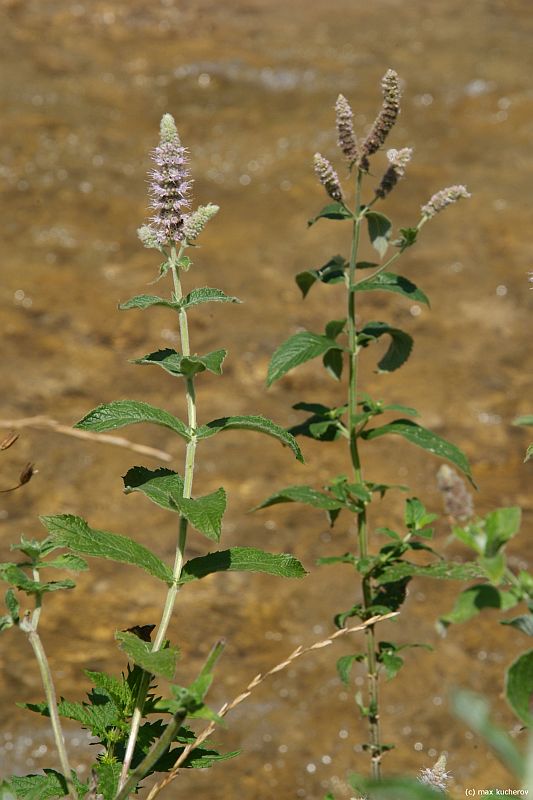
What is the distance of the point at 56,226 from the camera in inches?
290

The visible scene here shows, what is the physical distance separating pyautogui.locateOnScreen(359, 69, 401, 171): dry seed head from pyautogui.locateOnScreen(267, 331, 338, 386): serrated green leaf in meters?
0.40

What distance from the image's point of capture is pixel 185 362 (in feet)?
4.98

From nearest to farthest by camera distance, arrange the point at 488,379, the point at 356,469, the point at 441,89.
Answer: the point at 356,469, the point at 488,379, the point at 441,89

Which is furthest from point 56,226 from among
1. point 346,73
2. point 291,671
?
point 291,671

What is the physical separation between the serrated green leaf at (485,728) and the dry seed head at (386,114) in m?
1.55

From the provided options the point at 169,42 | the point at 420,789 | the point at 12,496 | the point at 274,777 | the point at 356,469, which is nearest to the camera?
the point at 420,789

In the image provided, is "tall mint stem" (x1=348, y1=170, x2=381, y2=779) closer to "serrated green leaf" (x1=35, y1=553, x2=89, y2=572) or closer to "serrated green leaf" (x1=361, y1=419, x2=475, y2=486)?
"serrated green leaf" (x1=361, y1=419, x2=475, y2=486)

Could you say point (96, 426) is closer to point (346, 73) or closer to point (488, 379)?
point (488, 379)

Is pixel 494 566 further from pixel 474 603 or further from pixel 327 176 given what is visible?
pixel 327 176

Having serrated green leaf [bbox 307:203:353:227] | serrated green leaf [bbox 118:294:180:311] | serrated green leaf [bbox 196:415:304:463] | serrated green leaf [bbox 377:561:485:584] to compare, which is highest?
serrated green leaf [bbox 307:203:353:227]

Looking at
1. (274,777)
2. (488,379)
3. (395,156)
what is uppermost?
(395,156)

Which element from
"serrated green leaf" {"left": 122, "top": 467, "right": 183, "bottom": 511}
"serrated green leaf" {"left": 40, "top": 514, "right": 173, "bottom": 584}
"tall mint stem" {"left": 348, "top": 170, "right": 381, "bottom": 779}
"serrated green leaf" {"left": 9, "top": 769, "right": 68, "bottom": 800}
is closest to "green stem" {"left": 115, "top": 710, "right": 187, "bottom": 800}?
"serrated green leaf" {"left": 9, "top": 769, "right": 68, "bottom": 800}

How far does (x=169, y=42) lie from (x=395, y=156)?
8.04 meters

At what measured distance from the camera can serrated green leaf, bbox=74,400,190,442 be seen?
1479 mm
